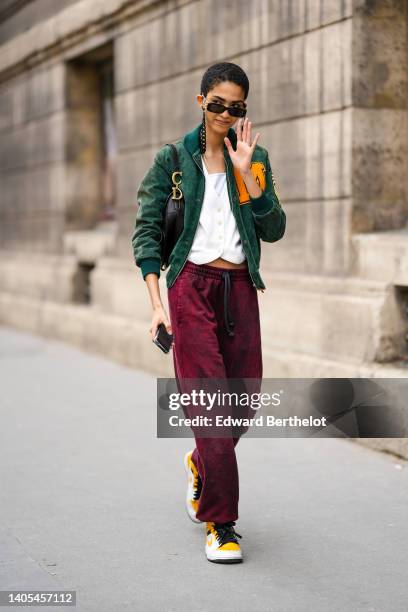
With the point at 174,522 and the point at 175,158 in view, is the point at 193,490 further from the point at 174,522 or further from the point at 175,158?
the point at 175,158

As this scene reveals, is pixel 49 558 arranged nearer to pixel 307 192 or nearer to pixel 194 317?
pixel 194 317

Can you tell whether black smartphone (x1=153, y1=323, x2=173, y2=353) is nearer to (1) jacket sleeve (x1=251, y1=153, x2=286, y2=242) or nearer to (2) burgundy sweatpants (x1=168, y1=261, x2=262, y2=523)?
(2) burgundy sweatpants (x1=168, y1=261, x2=262, y2=523)

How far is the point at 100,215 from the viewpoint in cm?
1191

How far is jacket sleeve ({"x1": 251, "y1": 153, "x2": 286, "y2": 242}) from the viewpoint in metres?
4.17

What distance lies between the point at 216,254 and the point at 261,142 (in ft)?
11.8

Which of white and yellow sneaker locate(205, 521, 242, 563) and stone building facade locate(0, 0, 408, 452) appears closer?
white and yellow sneaker locate(205, 521, 242, 563)

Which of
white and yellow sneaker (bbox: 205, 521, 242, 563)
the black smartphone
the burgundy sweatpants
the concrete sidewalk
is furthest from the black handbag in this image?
the concrete sidewalk

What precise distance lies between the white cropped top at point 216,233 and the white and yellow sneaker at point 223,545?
1.09m

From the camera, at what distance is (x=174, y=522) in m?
4.67

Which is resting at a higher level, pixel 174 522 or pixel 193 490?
pixel 193 490

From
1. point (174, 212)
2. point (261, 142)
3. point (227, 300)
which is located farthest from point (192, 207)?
point (261, 142)

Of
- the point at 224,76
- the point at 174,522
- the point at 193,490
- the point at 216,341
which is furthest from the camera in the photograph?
the point at 174,522

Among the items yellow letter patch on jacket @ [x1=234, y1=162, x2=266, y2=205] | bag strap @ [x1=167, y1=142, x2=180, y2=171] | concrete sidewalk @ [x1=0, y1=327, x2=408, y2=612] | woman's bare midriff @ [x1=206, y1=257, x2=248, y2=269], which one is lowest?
concrete sidewalk @ [x1=0, y1=327, x2=408, y2=612]

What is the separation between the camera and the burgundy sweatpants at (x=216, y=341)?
13.4 ft
